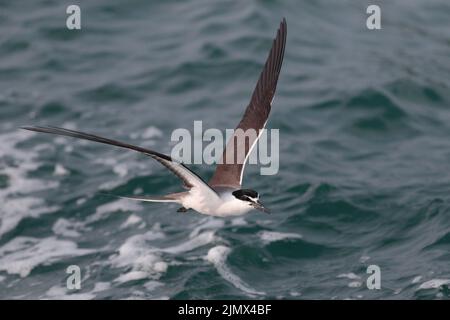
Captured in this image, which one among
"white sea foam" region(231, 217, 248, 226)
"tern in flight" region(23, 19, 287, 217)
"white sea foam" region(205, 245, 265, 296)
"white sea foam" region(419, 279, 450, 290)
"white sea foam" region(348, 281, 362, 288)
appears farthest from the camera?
"white sea foam" region(231, 217, 248, 226)

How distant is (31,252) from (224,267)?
3.93m

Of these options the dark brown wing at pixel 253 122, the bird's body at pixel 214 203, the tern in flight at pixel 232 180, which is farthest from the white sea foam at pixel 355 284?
the bird's body at pixel 214 203

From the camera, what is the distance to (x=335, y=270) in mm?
18219

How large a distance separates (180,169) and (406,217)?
7.62 metres

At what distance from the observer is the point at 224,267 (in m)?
18.5

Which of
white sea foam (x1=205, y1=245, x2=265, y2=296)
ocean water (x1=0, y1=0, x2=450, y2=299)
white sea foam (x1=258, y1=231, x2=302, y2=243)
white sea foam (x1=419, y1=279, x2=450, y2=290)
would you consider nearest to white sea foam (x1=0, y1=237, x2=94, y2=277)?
ocean water (x1=0, y1=0, x2=450, y2=299)

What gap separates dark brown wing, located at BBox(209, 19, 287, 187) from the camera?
51.6ft

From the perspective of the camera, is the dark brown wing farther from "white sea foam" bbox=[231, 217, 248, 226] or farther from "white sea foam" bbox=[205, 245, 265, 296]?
"white sea foam" bbox=[231, 217, 248, 226]

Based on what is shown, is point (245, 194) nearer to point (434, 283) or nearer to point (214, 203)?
point (214, 203)

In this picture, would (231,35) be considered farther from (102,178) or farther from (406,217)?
(406,217)

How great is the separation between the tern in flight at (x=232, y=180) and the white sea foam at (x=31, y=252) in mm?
4787

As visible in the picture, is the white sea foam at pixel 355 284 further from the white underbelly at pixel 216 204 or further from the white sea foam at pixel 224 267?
the white underbelly at pixel 216 204

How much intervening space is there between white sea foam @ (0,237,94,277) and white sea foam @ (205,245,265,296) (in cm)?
245

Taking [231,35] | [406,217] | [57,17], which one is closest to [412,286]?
[406,217]
